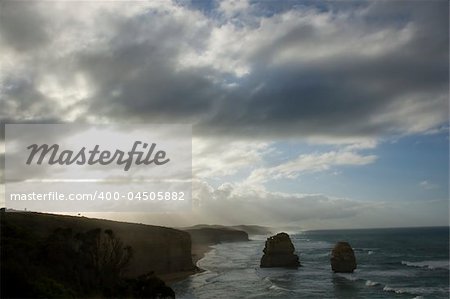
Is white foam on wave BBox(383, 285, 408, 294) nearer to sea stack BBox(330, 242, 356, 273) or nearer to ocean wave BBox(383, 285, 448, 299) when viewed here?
ocean wave BBox(383, 285, 448, 299)

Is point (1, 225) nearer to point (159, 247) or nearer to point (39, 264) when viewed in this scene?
point (39, 264)

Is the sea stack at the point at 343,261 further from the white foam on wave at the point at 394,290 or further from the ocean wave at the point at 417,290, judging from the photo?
the white foam on wave at the point at 394,290

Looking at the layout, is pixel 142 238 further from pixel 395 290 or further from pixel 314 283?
pixel 395 290

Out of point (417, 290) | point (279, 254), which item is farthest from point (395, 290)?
point (279, 254)

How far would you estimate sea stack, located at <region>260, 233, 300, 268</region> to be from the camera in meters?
74.6

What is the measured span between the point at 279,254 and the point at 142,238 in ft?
83.3

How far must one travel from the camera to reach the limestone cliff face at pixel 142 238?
50.2 metres

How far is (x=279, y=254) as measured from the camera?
74875 mm

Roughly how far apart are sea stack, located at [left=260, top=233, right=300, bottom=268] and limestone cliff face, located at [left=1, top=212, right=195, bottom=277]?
491 inches

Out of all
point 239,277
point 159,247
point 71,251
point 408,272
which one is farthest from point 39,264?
point 408,272

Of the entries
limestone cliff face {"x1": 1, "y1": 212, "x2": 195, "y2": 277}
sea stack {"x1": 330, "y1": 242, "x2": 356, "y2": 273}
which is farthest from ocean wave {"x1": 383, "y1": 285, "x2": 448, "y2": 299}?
limestone cliff face {"x1": 1, "y1": 212, "x2": 195, "y2": 277}

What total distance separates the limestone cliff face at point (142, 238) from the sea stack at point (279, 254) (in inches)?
491

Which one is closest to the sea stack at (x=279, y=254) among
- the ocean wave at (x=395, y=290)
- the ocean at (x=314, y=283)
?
the ocean at (x=314, y=283)

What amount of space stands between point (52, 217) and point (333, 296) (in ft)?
106
